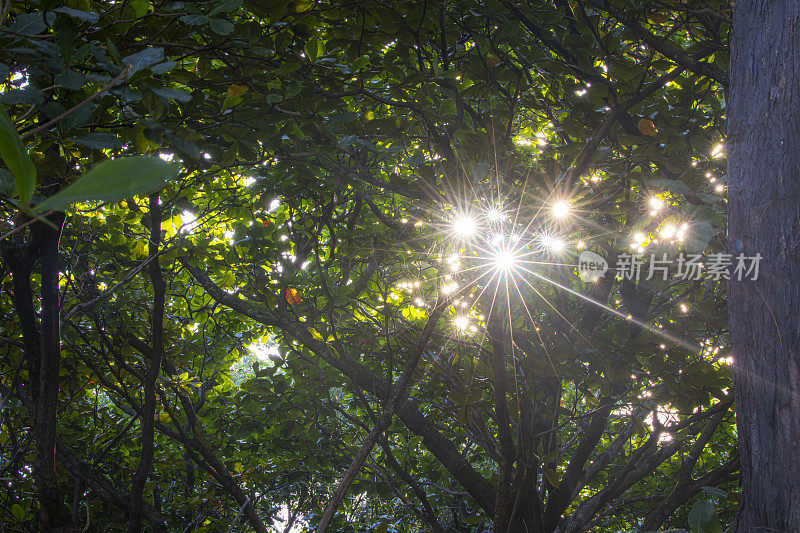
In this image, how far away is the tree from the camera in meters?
1.51

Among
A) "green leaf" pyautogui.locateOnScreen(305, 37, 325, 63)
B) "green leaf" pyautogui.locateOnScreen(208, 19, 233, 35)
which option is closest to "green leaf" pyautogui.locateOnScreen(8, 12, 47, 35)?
"green leaf" pyautogui.locateOnScreen(208, 19, 233, 35)

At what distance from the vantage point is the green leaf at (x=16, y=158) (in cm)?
36

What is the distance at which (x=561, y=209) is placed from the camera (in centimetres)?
222

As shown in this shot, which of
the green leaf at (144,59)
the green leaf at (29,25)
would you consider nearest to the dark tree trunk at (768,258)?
the green leaf at (144,59)

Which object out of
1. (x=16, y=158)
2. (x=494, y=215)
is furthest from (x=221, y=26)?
(x=494, y=215)

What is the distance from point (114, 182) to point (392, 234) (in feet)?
7.85

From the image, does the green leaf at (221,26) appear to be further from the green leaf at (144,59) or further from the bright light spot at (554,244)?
the bright light spot at (554,244)

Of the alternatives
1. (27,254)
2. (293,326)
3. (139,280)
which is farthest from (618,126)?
(139,280)

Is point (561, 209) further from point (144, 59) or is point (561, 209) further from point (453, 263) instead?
point (144, 59)

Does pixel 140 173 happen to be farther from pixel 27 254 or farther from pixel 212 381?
pixel 212 381

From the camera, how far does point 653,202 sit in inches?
84.9

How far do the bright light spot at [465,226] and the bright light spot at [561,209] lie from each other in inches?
14.1

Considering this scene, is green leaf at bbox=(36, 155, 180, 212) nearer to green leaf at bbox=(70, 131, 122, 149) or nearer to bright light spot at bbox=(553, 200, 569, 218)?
green leaf at bbox=(70, 131, 122, 149)

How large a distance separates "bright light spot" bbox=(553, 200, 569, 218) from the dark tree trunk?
98cm
